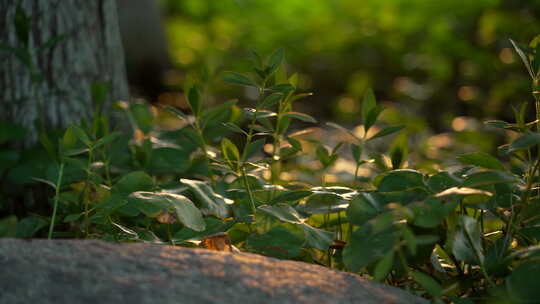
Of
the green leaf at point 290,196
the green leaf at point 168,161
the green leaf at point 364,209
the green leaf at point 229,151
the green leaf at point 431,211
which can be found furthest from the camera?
the green leaf at point 168,161

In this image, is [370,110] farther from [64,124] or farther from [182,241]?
[64,124]

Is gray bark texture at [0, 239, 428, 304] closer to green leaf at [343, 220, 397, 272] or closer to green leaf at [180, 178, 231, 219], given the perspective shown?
green leaf at [343, 220, 397, 272]

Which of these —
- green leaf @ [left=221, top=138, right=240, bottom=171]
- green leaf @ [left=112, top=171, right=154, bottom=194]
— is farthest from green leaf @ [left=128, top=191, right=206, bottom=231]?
green leaf @ [left=221, top=138, right=240, bottom=171]

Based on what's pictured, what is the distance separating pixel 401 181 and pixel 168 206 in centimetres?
51

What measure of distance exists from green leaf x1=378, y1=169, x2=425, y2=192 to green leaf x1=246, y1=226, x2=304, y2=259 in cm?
22

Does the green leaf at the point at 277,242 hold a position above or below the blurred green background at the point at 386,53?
above

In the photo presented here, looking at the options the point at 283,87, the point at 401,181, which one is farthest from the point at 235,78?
the point at 401,181

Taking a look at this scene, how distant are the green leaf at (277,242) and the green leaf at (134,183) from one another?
29 cm

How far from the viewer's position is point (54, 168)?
197cm

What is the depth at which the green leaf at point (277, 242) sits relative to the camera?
4.88ft

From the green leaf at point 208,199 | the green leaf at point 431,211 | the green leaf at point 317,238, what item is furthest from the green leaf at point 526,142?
the green leaf at point 208,199

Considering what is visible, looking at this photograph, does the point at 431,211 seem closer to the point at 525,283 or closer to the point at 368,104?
the point at 525,283

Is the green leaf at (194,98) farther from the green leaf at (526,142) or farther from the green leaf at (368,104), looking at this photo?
the green leaf at (526,142)

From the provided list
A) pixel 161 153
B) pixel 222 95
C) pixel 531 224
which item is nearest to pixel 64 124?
pixel 161 153
